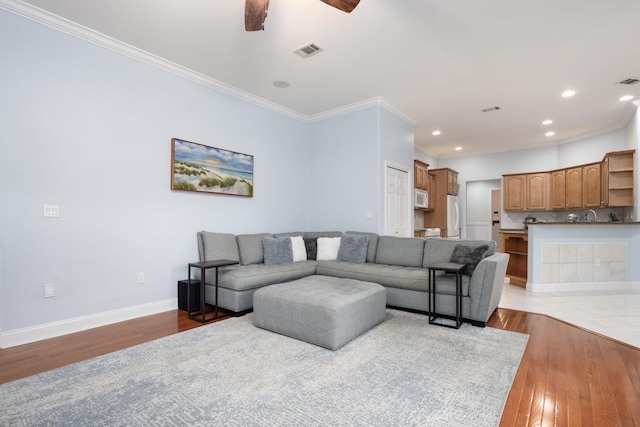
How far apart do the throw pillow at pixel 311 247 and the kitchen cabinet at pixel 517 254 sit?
3.55 m

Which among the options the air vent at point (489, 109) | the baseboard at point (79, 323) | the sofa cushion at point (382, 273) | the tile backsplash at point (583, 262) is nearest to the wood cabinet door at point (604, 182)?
the tile backsplash at point (583, 262)

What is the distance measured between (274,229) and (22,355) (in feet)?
10.7

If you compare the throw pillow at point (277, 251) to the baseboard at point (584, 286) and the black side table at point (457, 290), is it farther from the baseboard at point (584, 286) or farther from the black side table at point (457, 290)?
the baseboard at point (584, 286)

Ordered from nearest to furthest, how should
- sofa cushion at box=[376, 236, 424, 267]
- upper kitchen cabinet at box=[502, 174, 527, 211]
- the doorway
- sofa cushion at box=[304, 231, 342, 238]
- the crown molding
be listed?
the crown molding
sofa cushion at box=[376, 236, 424, 267]
sofa cushion at box=[304, 231, 342, 238]
upper kitchen cabinet at box=[502, 174, 527, 211]
the doorway

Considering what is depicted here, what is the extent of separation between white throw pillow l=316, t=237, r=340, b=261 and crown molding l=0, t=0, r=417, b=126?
2.17 m

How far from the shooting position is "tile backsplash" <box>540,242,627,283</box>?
4895mm

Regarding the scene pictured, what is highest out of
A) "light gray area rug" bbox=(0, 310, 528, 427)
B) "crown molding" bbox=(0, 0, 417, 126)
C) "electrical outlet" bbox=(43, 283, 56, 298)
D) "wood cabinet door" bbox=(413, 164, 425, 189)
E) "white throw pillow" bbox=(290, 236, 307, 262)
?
"crown molding" bbox=(0, 0, 417, 126)

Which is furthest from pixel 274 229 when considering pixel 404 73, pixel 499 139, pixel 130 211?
pixel 499 139

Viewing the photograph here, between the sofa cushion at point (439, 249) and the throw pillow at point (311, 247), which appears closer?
the sofa cushion at point (439, 249)

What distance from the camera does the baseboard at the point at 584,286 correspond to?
487 centimetres

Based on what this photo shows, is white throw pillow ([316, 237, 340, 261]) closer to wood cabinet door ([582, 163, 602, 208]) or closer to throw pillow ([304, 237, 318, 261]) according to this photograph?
throw pillow ([304, 237, 318, 261])

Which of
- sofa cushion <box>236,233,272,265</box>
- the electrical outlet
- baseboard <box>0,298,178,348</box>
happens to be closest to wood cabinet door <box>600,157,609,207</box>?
sofa cushion <box>236,233,272,265</box>

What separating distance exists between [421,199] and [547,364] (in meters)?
4.92

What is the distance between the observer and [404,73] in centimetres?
404
